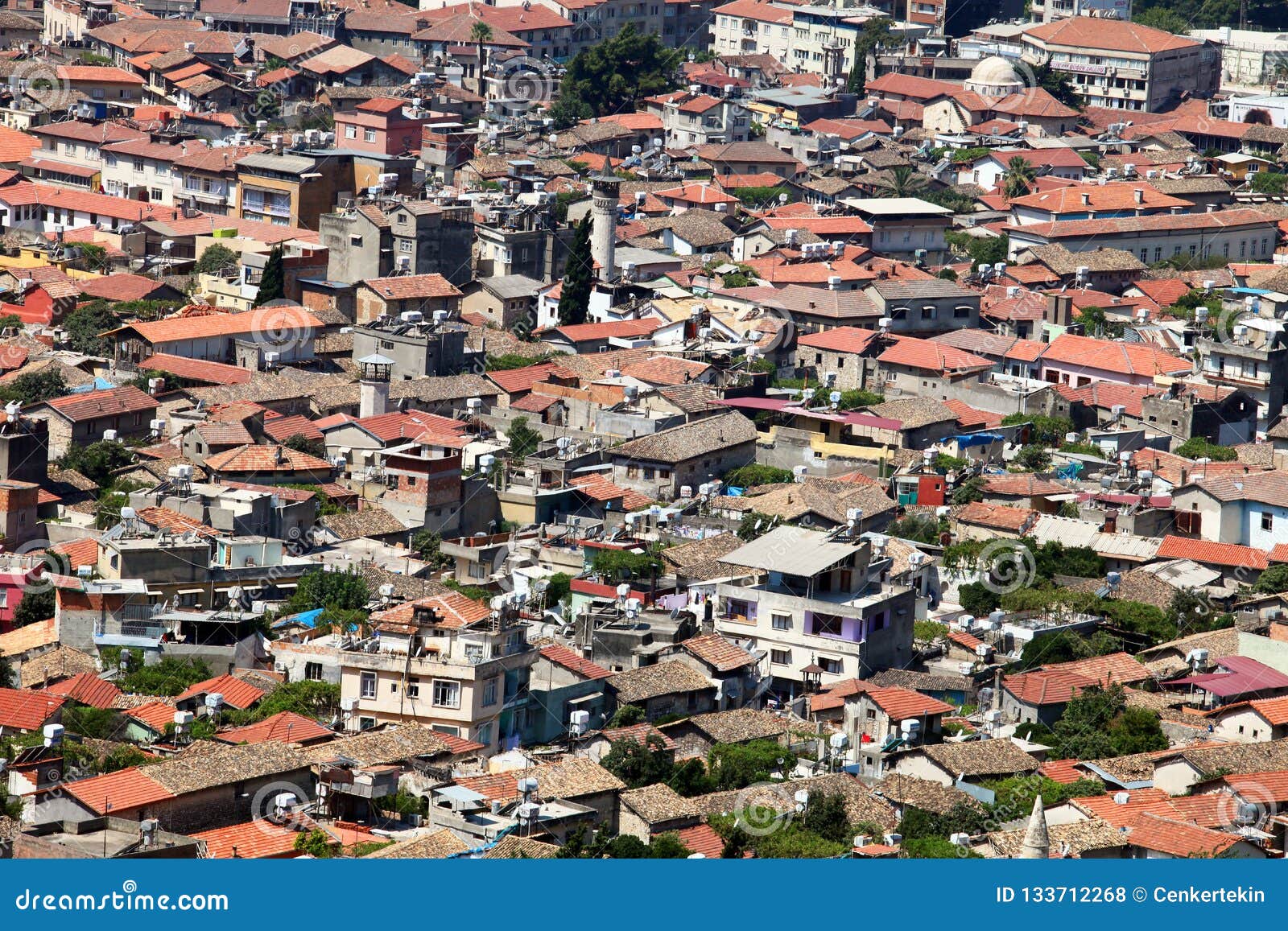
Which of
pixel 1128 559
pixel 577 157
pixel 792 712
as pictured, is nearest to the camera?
pixel 792 712

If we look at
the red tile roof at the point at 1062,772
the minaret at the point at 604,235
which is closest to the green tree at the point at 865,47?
the minaret at the point at 604,235

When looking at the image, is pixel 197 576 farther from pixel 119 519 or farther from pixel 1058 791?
pixel 1058 791

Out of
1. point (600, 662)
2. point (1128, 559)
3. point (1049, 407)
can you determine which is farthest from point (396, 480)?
point (1049, 407)

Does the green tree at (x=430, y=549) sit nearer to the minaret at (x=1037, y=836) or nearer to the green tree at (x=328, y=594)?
the green tree at (x=328, y=594)

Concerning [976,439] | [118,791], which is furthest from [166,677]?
[976,439]

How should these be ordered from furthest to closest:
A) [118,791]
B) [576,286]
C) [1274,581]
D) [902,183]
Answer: [902,183], [576,286], [1274,581], [118,791]

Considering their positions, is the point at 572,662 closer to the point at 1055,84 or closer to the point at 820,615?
the point at 820,615
